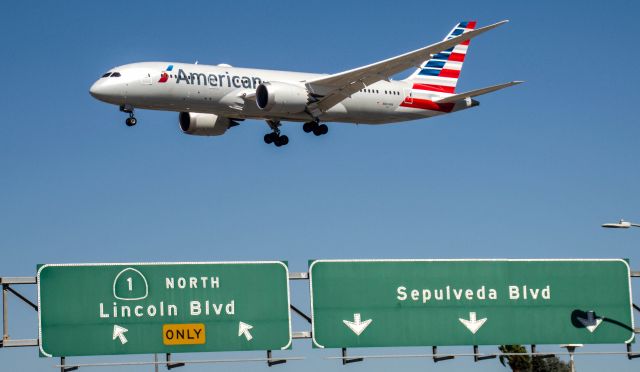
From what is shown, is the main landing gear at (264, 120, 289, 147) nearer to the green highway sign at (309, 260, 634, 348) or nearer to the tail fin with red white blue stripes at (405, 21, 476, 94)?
the tail fin with red white blue stripes at (405, 21, 476, 94)

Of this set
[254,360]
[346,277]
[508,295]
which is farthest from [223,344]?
[508,295]

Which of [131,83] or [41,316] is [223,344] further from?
[131,83]

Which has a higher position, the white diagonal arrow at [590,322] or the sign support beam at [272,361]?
the white diagonal arrow at [590,322]

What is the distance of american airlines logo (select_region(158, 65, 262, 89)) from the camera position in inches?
2188

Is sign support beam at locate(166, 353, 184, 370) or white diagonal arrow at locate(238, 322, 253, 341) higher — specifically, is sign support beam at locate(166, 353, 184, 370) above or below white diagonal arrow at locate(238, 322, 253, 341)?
below

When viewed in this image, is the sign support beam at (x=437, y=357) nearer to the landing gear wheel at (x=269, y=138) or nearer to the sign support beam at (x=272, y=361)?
the sign support beam at (x=272, y=361)

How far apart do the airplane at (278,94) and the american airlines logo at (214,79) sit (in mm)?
44

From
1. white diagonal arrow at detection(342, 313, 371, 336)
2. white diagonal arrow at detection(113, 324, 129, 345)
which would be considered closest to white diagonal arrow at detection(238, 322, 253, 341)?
white diagonal arrow at detection(342, 313, 371, 336)

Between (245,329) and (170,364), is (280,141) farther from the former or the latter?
(170,364)

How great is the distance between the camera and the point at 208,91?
5606 cm

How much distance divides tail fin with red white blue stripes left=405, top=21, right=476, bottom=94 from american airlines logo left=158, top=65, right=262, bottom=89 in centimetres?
1001

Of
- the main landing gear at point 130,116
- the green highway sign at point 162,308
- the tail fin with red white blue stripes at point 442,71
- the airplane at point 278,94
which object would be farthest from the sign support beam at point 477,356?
the tail fin with red white blue stripes at point 442,71

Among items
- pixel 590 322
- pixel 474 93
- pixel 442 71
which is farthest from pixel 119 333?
pixel 442 71

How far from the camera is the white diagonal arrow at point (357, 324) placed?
3566 centimetres
